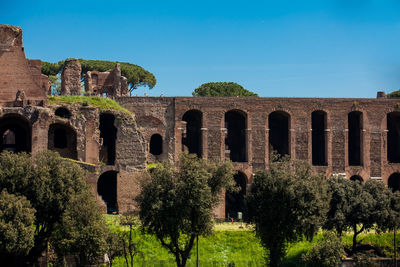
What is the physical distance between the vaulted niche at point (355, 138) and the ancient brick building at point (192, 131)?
74 millimetres

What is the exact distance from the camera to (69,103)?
106 ft

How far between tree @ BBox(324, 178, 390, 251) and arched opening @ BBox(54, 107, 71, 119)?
53.1ft

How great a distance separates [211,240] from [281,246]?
192 inches

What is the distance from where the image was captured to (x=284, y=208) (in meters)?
23.0

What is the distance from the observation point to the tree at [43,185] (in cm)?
2275

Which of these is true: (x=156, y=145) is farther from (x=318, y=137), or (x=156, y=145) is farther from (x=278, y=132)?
(x=318, y=137)

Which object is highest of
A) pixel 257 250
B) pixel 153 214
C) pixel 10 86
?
pixel 10 86

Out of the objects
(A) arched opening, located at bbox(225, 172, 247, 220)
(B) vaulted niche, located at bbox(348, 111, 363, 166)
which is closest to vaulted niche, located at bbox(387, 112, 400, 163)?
(B) vaulted niche, located at bbox(348, 111, 363, 166)

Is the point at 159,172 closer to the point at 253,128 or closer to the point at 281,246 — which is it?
the point at 281,246

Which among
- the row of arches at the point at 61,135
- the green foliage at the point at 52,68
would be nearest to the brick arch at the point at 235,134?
the row of arches at the point at 61,135

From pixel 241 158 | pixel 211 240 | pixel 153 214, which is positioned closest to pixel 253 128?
pixel 241 158

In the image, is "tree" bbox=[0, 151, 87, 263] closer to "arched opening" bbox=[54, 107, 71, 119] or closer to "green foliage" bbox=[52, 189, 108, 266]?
"green foliage" bbox=[52, 189, 108, 266]

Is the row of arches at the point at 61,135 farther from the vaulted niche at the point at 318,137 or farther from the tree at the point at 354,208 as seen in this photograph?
the tree at the point at 354,208

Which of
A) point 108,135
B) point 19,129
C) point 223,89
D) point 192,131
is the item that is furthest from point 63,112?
point 223,89
